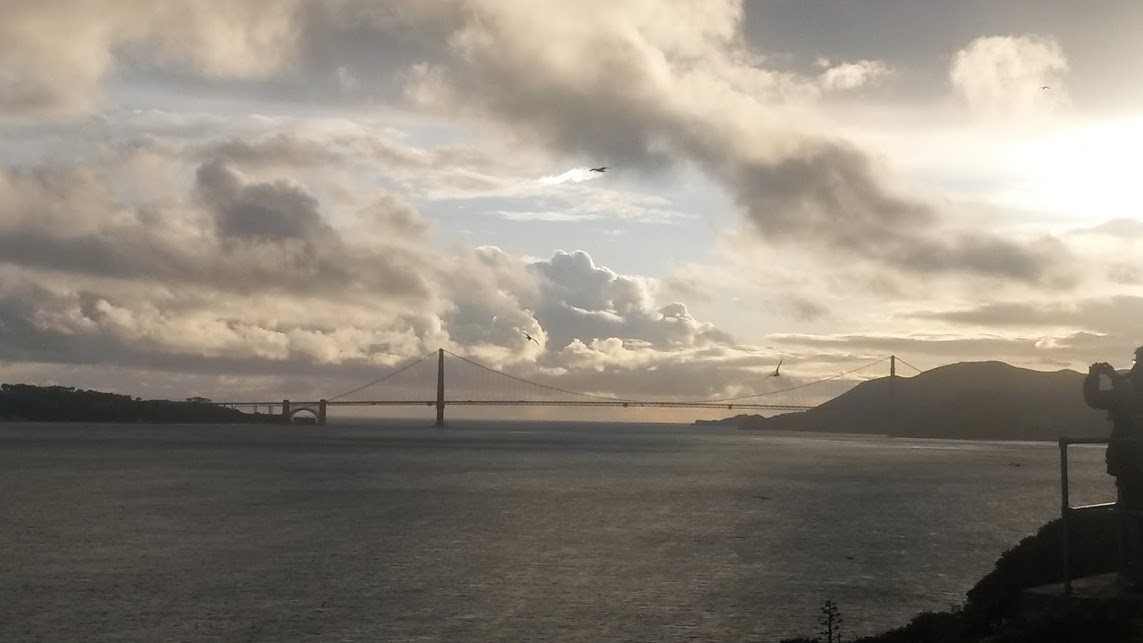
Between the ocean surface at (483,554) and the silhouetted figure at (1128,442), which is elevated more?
the silhouetted figure at (1128,442)

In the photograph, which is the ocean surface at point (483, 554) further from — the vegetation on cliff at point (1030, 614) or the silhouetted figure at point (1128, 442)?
the silhouetted figure at point (1128, 442)

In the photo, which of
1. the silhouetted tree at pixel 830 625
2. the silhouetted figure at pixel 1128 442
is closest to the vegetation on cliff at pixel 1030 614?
the silhouetted tree at pixel 830 625

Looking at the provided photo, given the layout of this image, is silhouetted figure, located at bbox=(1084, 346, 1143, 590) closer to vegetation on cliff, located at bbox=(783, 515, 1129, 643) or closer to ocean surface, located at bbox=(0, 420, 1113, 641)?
vegetation on cliff, located at bbox=(783, 515, 1129, 643)

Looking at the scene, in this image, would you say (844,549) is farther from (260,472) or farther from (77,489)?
(260,472)

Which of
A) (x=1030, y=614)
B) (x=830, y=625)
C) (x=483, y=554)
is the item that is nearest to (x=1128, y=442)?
(x=1030, y=614)

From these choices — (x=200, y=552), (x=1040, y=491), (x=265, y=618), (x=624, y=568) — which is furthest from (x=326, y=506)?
(x=1040, y=491)

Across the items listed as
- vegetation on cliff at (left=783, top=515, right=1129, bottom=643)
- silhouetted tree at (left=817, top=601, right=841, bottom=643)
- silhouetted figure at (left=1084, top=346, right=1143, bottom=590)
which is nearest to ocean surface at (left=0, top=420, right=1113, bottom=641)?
silhouetted tree at (left=817, top=601, right=841, bottom=643)
